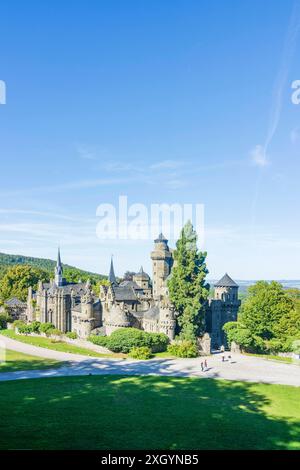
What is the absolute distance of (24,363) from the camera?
46.7 meters

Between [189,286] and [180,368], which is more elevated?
[189,286]

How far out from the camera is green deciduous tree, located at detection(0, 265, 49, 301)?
101m

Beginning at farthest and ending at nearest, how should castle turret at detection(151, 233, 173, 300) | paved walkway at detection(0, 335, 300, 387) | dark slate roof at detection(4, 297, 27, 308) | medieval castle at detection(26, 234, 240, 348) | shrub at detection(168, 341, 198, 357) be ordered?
dark slate roof at detection(4, 297, 27, 308), castle turret at detection(151, 233, 173, 300), medieval castle at detection(26, 234, 240, 348), shrub at detection(168, 341, 198, 357), paved walkway at detection(0, 335, 300, 387)

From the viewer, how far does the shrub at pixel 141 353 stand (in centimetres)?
5053

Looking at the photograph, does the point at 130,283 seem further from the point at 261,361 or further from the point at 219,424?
the point at 219,424

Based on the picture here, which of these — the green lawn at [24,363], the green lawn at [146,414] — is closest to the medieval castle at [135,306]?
the green lawn at [24,363]

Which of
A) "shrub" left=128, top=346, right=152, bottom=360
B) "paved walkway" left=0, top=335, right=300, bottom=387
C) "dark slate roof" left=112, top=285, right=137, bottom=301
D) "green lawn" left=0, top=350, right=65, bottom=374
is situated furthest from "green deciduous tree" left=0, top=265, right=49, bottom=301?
"shrub" left=128, top=346, right=152, bottom=360

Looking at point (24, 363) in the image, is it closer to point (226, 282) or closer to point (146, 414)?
point (146, 414)

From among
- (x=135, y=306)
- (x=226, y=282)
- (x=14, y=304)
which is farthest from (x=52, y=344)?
(x=14, y=304)

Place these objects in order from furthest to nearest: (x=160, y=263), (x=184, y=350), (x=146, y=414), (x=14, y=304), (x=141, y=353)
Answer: (x=14, y=304), (x=160, y=263), (x=184, y=350), (x=141, y=353), (x=146, y=414)

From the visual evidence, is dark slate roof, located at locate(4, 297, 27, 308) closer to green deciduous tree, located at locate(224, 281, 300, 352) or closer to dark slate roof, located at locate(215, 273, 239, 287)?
dark slate roof, located at locate(215, 273, 239, 287)

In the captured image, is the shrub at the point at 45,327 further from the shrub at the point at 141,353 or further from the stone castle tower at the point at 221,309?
the stone castle tower at the point at 221,309

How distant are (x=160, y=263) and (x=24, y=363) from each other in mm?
30479

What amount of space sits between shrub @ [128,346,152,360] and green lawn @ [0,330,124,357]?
1957 millimetres
